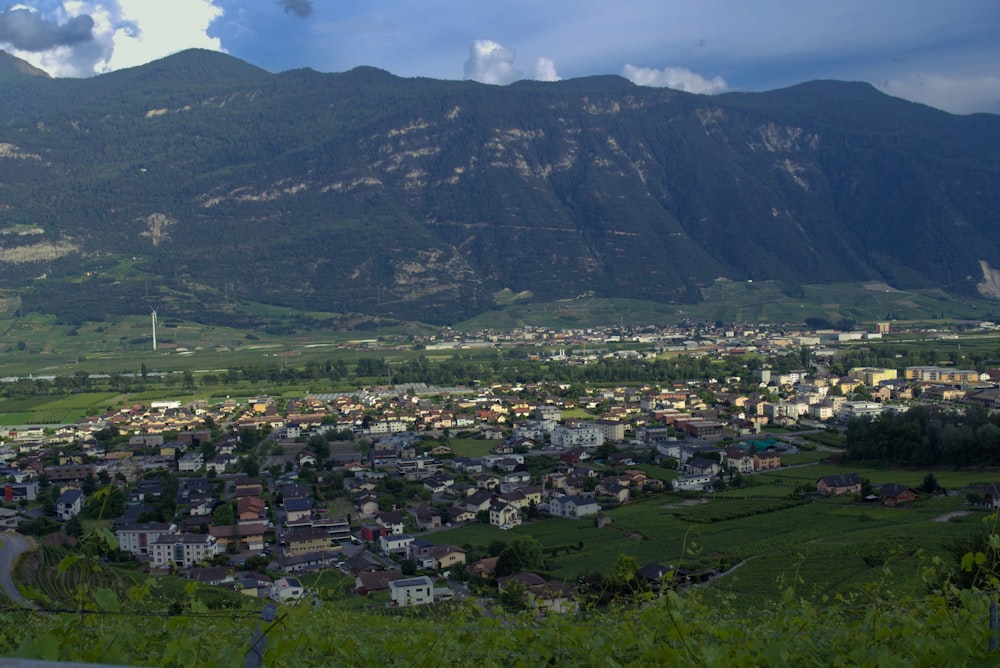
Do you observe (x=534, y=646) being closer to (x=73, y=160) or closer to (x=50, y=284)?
(x=50, y=284)

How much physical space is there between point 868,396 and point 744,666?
3531 centimetres

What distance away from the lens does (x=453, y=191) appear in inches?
3967

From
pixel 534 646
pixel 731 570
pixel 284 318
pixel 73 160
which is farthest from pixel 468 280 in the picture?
pixel 534 646

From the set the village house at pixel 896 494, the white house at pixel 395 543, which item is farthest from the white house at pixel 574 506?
the village house at pixel 896 494

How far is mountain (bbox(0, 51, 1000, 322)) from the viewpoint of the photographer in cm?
7844

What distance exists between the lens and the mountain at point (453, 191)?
257 ft

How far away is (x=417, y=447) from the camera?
27578 millimetres

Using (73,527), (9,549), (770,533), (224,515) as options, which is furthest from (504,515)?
(9,549)

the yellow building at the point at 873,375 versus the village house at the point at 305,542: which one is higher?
the village house at the point at 305,542

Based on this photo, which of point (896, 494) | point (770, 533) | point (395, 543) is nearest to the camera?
point (770, 533)

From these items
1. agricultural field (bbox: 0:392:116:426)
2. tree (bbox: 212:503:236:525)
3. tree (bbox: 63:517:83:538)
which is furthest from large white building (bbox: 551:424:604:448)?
agricultural field (bbox: 0:392:116:426)

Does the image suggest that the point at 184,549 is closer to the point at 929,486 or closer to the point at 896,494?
the point at 896,494

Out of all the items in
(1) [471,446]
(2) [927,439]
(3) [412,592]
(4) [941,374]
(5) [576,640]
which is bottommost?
(1) [471,446]

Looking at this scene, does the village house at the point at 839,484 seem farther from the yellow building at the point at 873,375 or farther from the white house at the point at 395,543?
the yellow building at the point at 873,375
